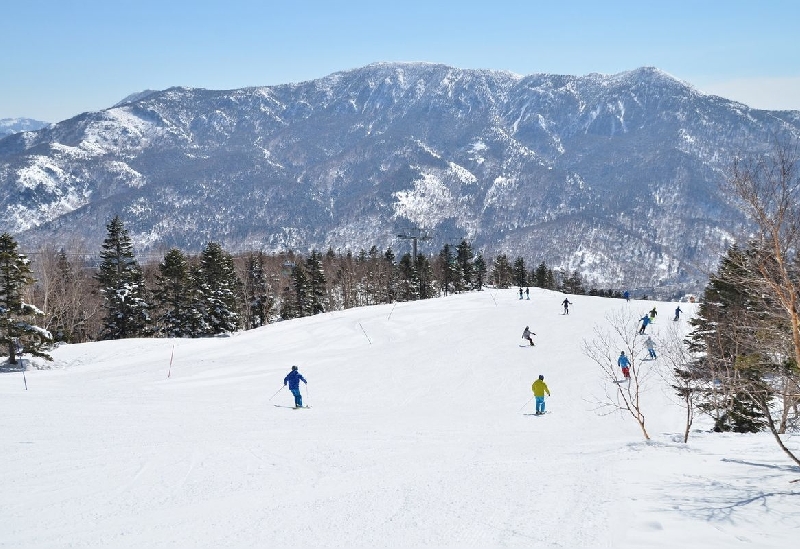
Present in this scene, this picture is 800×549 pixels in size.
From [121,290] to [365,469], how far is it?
134 ft

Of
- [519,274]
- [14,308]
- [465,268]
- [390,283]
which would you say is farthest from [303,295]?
[519,274]

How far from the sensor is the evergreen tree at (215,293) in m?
45.9

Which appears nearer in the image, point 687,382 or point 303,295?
point 687,382

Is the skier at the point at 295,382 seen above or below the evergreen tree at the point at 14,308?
below

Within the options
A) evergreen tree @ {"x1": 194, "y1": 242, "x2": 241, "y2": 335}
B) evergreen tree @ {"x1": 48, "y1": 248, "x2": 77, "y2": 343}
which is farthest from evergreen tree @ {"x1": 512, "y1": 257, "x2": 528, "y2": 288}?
evergreen tree @ {"x1": 48, "y1": 248, "x2": 77, "y2": 343}

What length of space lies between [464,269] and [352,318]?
5529 cm

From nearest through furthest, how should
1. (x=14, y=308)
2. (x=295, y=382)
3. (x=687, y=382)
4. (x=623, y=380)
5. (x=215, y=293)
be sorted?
(x=687, y=382) < (x=295, y=382) < (x=623, y=380) < (x=14, y=308) < (x=215, y=293)

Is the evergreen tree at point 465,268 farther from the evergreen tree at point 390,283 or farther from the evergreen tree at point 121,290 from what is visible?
the evergreen tree at point 121,290

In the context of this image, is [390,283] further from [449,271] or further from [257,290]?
[257,290]

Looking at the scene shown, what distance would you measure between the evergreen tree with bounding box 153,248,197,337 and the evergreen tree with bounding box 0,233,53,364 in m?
18.5

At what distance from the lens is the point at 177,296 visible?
45.1 meters

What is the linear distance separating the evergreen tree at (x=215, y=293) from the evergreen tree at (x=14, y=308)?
19.4 m

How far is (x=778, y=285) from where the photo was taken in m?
7.91

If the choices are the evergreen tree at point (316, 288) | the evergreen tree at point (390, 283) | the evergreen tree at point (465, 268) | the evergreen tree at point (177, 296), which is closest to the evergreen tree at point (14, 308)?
the evergreen tree at point (177, 296)
